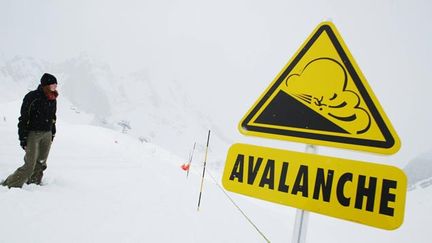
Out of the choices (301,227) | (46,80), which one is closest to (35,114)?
(46,80)

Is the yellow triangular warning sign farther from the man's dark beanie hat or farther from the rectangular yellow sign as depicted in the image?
the man's dark beanie hat

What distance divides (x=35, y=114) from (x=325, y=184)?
4432mm

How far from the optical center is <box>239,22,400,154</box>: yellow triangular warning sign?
188 centimetres

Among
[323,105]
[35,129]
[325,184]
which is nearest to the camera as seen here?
[325,184]

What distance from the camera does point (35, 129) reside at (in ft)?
14.7

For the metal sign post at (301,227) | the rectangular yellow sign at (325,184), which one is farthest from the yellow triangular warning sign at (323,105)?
the metal sign post at (301,227)

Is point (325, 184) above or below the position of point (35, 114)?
below

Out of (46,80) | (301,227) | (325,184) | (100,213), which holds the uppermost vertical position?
(46,80)

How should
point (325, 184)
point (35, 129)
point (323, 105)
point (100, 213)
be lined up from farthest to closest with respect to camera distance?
point (35, 129)
point (100, 213)
point (323, 105)
point (325, 184)

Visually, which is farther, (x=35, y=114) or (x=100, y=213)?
(x=35, y=114)

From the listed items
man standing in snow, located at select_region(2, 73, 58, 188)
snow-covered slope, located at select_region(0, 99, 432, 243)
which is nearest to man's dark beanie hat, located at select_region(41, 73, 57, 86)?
man standing in snow, located at select_region(2, 73, 58, 188)

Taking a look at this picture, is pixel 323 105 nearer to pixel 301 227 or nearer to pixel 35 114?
pixel 301 227

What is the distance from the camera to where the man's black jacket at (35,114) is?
438cm

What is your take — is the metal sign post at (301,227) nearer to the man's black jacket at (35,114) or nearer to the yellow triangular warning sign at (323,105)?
the yellow triangular warning sign at (323,105)
